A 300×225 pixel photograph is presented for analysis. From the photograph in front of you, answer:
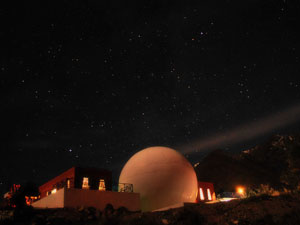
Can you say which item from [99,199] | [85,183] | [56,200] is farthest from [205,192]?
[56,200]

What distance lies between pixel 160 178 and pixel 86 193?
24.2 ft

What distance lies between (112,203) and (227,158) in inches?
4190

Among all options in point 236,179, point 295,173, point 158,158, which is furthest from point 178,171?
point 236,179

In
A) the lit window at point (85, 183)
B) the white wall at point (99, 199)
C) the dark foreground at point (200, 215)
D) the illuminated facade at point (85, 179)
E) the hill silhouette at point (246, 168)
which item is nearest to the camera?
the dark foreground at point (200, 215)

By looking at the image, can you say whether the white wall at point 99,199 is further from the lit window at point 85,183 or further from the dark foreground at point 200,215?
the lit window at point 85,183

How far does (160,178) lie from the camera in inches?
1101

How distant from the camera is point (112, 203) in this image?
25094 mm

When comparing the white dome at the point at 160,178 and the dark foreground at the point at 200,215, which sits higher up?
Result: the white dome at the point at 160,178

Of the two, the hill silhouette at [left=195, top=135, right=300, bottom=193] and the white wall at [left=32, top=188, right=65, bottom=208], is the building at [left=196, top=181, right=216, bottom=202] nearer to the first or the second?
the white wall at [left=32, top=188, right=65, bottom=208]

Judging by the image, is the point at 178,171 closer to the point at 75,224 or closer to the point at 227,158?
the point at 75,224

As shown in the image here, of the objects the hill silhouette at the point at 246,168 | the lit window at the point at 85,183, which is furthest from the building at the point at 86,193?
the hill silhouette at the point at 246,168

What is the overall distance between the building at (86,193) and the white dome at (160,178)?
1266 mm

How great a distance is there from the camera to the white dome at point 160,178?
27547 millimetres

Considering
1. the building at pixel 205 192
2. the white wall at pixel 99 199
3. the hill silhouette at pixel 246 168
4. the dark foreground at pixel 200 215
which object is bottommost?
the dark foreground at pixel 200 215
